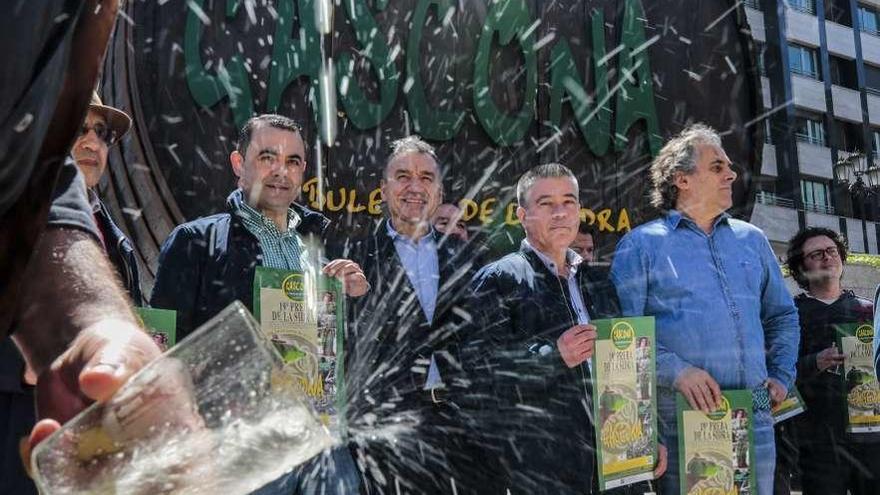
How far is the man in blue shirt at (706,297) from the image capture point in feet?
9.87

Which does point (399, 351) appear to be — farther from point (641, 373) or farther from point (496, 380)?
point (641, 373)

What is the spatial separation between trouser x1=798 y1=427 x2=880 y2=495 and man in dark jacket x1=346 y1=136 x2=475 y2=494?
171 centimetres

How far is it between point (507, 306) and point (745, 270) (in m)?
0.85

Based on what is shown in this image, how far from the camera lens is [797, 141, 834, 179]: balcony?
27.4 metres

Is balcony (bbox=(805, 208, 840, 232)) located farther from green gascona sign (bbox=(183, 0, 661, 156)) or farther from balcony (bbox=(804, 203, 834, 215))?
green gascona sign (bbox=(183, 0, 661, 156))

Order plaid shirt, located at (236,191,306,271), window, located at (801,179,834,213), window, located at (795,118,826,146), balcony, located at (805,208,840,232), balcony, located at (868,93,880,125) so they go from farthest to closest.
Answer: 1. balcony, located at (868,93,880,125)
2. window, located at (795,118,826,146)
3. window, located at (801,179,834,213)
4. balcony, located at (805,208,840,232)
5. plaid shirt, located at (236,191,306,271)

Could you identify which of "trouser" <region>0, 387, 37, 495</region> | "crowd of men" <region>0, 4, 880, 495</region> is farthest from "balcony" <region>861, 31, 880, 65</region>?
"trouser" <region>0, 387, 37, 495</region>

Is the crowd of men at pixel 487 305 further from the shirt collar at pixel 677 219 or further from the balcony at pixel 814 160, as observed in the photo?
the balcony at pixel 814 160

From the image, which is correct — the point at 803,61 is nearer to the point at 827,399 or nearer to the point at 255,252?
the point at 827,399

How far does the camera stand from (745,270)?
324cm

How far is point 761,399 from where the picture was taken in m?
3.08

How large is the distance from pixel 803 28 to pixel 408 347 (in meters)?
28.0

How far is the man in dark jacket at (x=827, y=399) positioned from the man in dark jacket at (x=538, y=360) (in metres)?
1.41

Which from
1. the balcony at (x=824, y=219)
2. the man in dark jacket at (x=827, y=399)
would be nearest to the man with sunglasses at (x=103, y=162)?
the man in dark jacket at (x=827, y=399)
